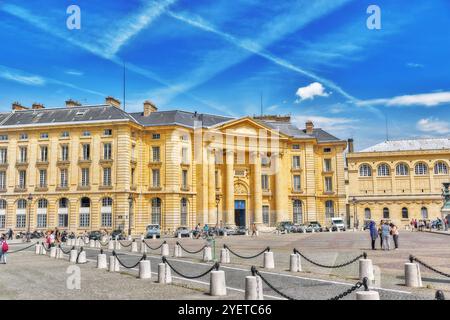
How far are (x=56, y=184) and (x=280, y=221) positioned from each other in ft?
99.5

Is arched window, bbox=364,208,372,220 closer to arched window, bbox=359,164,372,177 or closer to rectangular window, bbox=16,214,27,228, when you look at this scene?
arched window, bbox=359,164,372,177

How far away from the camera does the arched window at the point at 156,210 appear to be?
57.4 metres

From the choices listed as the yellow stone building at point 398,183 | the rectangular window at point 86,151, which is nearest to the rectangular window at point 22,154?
the rectangular window at point 86,151

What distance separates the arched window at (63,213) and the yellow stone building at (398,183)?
4382 cm

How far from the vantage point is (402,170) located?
75375 millimetres

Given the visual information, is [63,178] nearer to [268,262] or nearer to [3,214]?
[3,214]

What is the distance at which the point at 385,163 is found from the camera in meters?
75.6

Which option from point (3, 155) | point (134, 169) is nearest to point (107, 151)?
point (134, 169)

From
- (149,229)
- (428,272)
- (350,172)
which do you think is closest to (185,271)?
(428,272)

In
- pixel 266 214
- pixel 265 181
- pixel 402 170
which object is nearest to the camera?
pixel 266 214

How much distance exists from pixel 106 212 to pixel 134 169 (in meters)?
6.52
